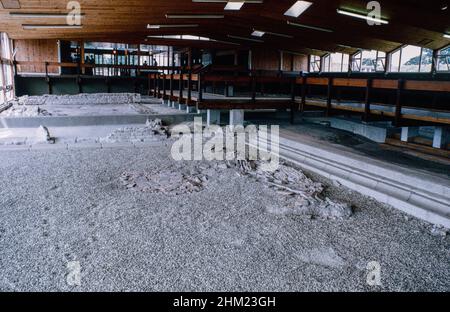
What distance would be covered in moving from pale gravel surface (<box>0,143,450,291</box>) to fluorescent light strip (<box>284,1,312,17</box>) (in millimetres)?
7913

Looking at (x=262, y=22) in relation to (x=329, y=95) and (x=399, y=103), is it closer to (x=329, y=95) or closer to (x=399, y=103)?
(x=329, y=95)

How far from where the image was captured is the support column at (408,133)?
347 inches

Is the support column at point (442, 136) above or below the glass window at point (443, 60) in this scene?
below

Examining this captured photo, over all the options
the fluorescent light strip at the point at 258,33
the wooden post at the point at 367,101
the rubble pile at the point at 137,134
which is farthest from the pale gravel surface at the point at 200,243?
the fluorescent light strip at the point at 258,33

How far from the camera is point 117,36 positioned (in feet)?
57.4

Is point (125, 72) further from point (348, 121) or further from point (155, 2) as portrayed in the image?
point (348, 121)

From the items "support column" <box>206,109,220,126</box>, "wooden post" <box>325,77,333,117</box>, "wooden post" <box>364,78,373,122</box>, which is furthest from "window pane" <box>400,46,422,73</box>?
"wooden post" <box>364,78,373,122</box>

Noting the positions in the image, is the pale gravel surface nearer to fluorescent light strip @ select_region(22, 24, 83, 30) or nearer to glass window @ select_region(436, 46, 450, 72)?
fluorescent light strip @ select_region(22, 24, 83, 30)

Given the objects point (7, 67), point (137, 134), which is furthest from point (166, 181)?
point (7, 67)

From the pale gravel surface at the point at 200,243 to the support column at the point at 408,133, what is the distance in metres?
4.17

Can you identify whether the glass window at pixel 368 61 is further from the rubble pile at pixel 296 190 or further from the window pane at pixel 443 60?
the rubble pile at pixel 296 190

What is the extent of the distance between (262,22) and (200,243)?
11917 millimetres

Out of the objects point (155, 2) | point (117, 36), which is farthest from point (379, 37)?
point (117, 36)
